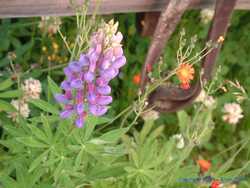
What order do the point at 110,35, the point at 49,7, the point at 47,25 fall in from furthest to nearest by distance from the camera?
the point at 47,25, the point at 49,7, the point at 110,35

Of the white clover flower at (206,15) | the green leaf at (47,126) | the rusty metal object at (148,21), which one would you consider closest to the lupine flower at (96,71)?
the green leaf at (47,126)

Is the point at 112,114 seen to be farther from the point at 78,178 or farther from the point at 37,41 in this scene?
the point at 78,178

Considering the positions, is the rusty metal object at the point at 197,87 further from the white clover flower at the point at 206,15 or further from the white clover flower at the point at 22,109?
the white clover flower at the point at 206,15

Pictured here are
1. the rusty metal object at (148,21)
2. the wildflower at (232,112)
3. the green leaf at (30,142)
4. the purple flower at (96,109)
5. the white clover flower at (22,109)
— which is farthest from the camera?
the wildflower at (232,112)

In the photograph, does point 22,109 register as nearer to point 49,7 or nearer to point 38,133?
point 49,7

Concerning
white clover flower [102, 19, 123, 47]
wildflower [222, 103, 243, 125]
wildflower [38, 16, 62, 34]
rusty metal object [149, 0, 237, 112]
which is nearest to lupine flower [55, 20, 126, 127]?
white clover flower [102, 19, 123, 47]

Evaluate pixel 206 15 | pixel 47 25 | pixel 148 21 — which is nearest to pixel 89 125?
pixel 148 21
